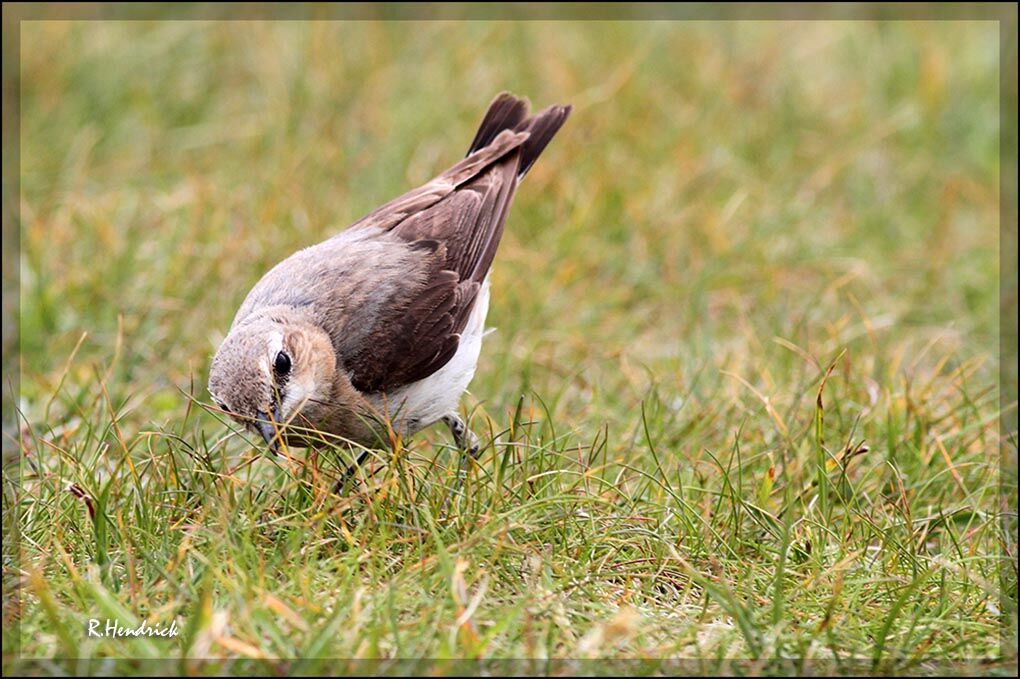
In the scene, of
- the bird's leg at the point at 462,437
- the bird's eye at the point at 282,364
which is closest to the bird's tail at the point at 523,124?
the bird's leg at the point at 462,437

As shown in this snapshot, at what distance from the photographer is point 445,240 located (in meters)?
5.72

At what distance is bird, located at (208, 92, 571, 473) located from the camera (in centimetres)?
475

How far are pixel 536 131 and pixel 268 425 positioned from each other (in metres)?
2.36

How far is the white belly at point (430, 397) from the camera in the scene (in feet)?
17.3

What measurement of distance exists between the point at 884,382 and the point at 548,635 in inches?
116

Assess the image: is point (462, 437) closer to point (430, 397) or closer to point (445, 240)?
point (430, 397)

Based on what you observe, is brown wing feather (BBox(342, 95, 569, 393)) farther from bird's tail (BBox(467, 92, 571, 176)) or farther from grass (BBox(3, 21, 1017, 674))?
grass (BBox(3, 21, 1017, 674))

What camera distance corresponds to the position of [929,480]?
16.6 feet

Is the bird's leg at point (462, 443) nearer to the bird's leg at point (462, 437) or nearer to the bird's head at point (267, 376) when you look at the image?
the bird's leg at point (462, 437)

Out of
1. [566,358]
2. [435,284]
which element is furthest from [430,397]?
[566,358]

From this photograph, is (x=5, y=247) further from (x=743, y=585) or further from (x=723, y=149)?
(x=743, y=585)

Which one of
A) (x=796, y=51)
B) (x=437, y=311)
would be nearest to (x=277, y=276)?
Answer: (x=437, y=311)

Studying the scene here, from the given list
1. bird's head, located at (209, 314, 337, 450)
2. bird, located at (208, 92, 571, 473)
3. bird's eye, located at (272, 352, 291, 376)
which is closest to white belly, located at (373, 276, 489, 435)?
bird, located at (208, 92, 571, 473)

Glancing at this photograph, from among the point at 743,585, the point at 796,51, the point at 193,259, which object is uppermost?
the point at 796,51
